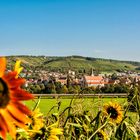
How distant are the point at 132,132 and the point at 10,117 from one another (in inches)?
56.6

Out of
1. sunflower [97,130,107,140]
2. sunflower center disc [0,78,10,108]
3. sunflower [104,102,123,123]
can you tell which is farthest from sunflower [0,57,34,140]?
sunflower [104,102,123,123]

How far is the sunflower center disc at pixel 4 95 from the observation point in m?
0.63

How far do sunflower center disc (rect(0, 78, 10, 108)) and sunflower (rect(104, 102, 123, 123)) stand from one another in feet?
6.44

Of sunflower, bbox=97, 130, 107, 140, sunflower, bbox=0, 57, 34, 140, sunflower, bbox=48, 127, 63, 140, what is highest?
sunflower, bbox=0, 57, 34, 140

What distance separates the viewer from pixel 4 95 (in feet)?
2.13

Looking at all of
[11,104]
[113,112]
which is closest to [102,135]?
[113,112]

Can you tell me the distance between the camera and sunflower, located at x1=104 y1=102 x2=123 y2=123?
8.61 feet

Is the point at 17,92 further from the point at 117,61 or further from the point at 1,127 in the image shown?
the point at 117,61

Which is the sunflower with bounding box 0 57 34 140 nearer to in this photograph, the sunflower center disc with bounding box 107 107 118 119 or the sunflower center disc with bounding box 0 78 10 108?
the sunflower center disc with bounding box 0 78 10 108

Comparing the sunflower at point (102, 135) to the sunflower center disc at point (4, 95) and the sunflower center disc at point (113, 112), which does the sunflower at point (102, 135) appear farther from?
the sunflower center disc at point (4, 95)

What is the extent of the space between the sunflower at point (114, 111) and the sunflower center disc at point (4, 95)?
1.96 meters

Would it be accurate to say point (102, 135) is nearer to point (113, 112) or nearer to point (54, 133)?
point (54, 133)

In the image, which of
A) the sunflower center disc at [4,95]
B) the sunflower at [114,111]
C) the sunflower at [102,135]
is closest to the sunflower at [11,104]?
the sunflower center disc at [4,95]

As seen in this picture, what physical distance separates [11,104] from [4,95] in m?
0.02
